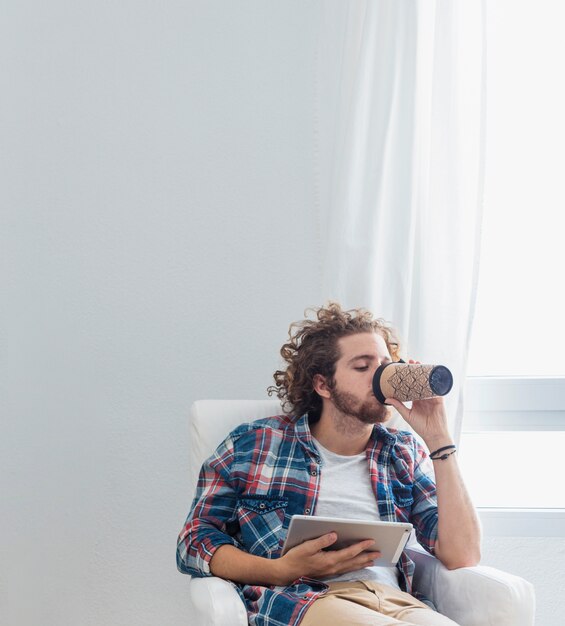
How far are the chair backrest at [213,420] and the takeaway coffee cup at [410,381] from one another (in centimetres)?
36

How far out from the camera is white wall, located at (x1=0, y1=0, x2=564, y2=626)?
240cm

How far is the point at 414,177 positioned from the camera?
2.21 meters

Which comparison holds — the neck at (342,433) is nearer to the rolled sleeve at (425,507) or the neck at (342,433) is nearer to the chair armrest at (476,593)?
the rolled sleeve at (425,507)

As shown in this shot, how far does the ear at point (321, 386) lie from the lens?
186cm

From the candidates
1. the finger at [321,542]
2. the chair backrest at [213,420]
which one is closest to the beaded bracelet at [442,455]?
the finger at [321,542]

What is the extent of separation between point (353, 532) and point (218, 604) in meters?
0.29

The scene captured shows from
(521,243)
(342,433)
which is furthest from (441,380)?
(521,243)

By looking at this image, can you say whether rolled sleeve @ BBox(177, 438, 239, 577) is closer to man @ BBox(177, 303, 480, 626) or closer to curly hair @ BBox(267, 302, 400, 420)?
man @ BBox(177, 303, 480, 626)

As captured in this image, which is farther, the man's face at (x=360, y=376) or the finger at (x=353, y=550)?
the man's face at (x=360, y=376)

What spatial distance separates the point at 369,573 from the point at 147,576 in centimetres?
94

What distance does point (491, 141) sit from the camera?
248cm

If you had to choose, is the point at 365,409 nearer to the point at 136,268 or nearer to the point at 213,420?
the point at 213,420

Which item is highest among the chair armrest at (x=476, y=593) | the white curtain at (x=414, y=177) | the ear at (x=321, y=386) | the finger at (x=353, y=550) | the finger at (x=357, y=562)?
the white curtain at (x=414, y=177)

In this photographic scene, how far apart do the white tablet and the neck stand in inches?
11.0
